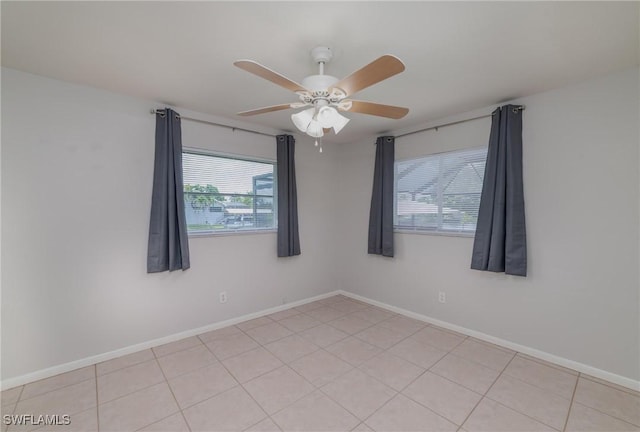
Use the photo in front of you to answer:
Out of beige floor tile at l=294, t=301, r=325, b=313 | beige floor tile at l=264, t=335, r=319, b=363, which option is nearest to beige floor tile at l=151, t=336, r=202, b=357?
beige floor tile at l=264, t=335, r=319, b=363

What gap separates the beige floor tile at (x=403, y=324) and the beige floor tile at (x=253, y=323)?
142 centimetres

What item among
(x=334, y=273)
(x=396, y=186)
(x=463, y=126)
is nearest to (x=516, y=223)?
(x=463, y=126)

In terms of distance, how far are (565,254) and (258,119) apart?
3405mm

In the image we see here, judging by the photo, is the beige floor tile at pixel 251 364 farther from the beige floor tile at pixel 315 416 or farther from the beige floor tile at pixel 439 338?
the beige floor tile at pixel 439 338

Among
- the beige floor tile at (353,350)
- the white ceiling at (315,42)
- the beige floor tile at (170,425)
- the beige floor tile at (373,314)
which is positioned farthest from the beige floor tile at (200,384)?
the white ceiling at (315,42)

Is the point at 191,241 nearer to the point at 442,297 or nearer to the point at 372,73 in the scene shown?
the point at 372,73

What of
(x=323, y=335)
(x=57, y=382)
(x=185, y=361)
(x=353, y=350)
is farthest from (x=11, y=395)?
(x=353, y=350)

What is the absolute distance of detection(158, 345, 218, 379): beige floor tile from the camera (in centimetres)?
239

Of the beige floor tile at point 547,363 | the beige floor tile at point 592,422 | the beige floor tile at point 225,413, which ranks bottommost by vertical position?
the beige floor tile at point 547,363

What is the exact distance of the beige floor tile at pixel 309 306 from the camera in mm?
3886

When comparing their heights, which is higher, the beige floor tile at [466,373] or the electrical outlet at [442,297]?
the electrical outlet at [442,297]

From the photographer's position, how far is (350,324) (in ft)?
11.1

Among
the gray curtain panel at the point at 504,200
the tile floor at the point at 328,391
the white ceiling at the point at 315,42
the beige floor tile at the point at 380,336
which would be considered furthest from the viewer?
the beige floor tile at the point at 380,336

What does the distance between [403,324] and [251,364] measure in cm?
185
